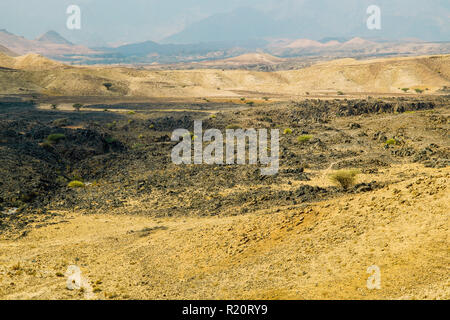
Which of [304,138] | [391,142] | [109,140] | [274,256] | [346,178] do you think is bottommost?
[274,256]

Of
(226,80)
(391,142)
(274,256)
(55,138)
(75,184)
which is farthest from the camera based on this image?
(226,80)

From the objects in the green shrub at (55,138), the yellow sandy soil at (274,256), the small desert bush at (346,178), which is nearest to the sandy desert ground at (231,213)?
the yellow sandy soil at (274,256)

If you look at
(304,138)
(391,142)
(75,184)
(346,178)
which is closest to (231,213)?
(346,178)

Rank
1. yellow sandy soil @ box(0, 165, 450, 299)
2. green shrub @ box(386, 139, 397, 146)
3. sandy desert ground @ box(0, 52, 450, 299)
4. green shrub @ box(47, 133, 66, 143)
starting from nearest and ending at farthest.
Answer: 1. yellow sandy soil @ box(0, 165, 450, 299)
2. sandy desert ground @ box(0, 52, 450, 299)
3. green shrub @ box(386, 139, 397, 146)
4. green shrub @ box(47, 133, 66, 143)

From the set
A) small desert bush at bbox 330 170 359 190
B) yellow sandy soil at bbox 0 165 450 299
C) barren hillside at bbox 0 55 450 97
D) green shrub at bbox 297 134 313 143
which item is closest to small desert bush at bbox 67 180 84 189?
yellow sandy soil at bbox 0 165 450 299

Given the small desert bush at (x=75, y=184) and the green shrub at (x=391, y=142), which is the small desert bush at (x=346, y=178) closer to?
the green shrub at (x=391, y=142)

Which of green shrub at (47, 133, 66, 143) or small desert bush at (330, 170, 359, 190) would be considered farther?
green shrub at (47, 133, 66, 143)

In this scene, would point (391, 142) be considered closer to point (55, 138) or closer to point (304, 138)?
point (304, 138)

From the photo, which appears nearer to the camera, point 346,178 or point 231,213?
point 231,213

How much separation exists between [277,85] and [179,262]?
4566 inches

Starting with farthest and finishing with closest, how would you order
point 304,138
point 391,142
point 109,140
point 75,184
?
1. point 109,140
2. point 304,138
3. point 391,142
4. point 75,184

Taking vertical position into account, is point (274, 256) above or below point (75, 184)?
above

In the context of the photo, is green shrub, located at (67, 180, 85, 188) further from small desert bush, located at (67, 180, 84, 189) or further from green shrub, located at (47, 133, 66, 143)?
green shrub, located at (47, 133, 66, 143)

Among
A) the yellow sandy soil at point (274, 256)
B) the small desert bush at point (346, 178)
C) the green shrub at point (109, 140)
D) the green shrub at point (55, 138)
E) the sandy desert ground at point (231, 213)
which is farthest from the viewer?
the green shrub at point (109, 140)
